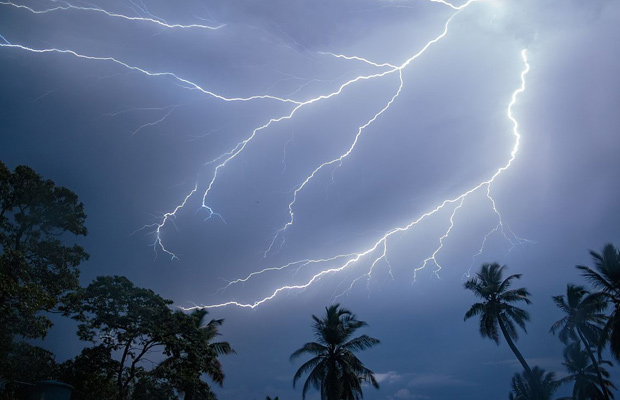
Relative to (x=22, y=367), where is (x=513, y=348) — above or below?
above

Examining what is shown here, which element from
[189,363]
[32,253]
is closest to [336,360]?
[189,363]

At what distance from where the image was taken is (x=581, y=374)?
2566 cm

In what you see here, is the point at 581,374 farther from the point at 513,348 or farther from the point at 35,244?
the point at 35,244

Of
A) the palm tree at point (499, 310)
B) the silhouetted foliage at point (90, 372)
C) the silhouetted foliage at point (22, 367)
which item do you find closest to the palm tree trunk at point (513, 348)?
the palm tree at point (499, 310)

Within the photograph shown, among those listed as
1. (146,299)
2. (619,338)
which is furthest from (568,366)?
(146,299)

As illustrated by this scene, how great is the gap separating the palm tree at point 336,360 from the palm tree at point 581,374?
51.8 feet

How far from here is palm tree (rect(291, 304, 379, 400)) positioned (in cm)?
1956

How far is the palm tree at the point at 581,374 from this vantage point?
24594mm

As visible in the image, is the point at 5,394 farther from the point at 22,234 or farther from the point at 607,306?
the point at 607,306

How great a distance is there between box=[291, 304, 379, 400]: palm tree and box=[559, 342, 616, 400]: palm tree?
1579 cm

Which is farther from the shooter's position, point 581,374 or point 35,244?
point 581,374

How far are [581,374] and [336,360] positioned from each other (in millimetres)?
18623

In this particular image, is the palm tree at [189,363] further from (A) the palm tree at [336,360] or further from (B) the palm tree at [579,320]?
(B) the palm tree at [579,320]

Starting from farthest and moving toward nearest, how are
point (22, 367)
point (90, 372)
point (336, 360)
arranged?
point (336, 360) → point (90, 372) → point (22, 367)
